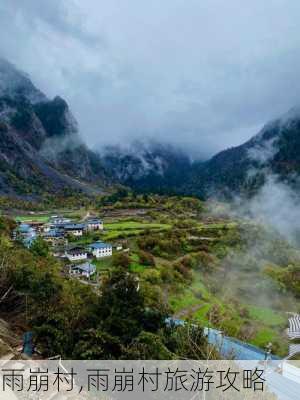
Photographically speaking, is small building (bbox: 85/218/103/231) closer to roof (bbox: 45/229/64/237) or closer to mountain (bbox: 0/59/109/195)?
roof (bbox: 45/229/64/237)

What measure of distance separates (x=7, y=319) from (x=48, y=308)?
2687 mm

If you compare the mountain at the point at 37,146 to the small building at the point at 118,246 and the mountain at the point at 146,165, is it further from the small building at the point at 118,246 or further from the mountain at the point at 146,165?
the small building at the point at 118,246

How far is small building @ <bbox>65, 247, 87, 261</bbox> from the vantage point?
85.6 ft

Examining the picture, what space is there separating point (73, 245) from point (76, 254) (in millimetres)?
4059

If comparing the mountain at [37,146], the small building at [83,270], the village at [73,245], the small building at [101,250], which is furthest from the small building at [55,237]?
the mountain at [37,146]

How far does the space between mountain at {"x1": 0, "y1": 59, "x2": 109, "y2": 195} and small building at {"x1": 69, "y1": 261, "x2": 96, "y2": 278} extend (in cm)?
5338

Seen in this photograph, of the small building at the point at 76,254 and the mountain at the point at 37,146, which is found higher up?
the mountain at the point at 37,146

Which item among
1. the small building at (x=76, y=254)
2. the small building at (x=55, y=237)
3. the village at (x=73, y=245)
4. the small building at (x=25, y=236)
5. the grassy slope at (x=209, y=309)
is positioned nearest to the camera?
the grassy slope at (x=209, y=309)

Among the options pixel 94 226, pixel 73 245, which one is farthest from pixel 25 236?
pixel 94 226

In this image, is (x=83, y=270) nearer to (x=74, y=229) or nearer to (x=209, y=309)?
(x=209, y=309)

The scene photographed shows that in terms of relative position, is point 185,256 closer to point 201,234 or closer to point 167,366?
point 201,234

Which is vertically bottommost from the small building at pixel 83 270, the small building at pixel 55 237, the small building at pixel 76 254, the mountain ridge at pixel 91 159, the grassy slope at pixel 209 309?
the grassy slope at pixel 209 309

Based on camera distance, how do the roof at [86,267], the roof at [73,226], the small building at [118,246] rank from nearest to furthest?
1. the roof at [86,267]
2. the small building at [118,246]
3. the roof at [73,226]

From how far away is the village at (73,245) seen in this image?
23.5 m
